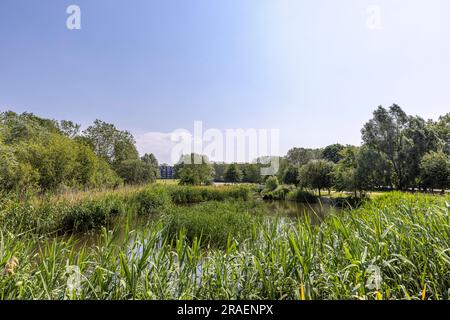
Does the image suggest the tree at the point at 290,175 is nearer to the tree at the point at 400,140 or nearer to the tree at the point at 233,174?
the tree at the point at 400,140

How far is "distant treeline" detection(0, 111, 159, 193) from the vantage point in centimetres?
913

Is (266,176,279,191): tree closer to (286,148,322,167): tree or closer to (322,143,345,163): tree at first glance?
(286,148,322,167): tree

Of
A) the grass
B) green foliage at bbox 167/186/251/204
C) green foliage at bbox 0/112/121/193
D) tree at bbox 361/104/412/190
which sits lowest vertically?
green foliage at bbox 167/186/251/204

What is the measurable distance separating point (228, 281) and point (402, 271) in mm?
1395

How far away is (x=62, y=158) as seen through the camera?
40.8 feet

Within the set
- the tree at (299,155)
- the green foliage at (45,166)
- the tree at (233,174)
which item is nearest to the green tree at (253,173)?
the tree at (233,174)

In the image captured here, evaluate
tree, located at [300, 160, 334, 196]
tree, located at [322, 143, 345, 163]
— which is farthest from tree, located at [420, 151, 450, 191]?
tree, located at [322, 143, 345, 163]

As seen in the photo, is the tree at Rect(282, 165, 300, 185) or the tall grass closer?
the tall grass

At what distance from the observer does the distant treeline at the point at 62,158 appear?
913 centimetres

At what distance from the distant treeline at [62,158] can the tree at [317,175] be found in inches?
680

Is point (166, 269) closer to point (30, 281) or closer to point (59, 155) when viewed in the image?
point (30, 281)

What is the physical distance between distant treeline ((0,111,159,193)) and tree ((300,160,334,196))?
1726 centimetres

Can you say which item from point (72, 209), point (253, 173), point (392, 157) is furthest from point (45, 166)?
point (253, 173)
